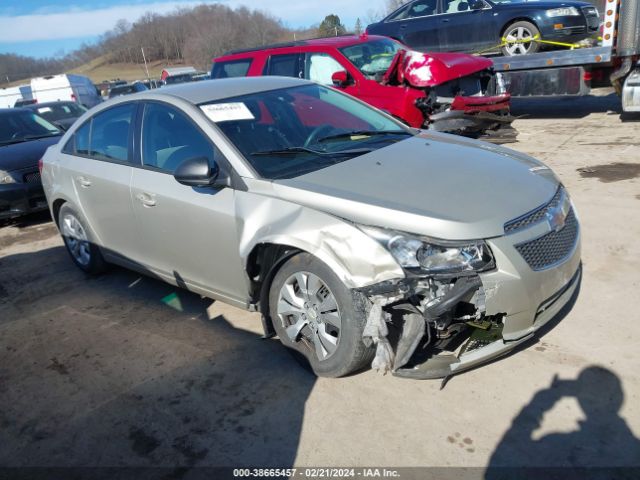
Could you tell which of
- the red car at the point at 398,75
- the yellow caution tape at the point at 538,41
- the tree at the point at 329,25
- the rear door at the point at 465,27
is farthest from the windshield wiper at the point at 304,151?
the tree at the point at 329,25

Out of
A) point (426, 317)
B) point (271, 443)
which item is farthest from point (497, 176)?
point (271, 443)

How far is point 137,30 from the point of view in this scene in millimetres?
105875

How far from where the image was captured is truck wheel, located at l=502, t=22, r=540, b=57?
34.1 feet

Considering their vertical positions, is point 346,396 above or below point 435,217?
below

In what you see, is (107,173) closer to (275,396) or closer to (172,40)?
(275,396)

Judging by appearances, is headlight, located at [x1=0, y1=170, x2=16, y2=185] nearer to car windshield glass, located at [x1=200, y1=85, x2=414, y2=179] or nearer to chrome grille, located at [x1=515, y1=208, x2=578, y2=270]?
car windshield glass, located at [x1=200, y1=85, x2=414, y2=179]

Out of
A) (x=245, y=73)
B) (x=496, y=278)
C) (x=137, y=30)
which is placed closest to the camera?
(x=496, y=278)

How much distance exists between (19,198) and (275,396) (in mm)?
5646

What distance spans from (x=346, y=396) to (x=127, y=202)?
7.60 ft

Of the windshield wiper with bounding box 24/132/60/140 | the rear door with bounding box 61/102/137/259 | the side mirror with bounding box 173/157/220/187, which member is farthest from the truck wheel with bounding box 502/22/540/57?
the side mirror with bounding box 173/157/220/187

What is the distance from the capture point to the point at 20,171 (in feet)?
24.0

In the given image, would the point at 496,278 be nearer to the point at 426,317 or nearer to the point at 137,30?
the point at 426,317

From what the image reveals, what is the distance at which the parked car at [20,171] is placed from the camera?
7.18 meters

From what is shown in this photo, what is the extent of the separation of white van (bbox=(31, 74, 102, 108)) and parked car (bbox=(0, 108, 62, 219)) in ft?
56.2
